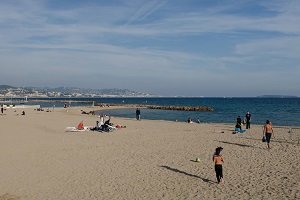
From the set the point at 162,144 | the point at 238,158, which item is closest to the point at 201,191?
the point at 238,158

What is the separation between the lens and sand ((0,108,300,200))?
40.0ft

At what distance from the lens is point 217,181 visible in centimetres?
1345

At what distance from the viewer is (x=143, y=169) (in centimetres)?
1555

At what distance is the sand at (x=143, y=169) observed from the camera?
40.0 ft

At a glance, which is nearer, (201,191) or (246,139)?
(201,191)

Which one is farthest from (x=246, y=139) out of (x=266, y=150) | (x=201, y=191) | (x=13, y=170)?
(x=13, y=170)

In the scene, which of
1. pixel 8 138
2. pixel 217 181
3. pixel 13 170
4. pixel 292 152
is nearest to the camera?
pixel 217 181

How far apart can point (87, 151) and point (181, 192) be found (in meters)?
8.83

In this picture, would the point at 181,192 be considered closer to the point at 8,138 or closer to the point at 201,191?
the point at 201,191

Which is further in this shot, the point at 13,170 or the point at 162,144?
the point at 162,144

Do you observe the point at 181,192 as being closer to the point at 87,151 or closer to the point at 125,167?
the point at 125,167

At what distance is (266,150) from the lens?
20078 millimetres

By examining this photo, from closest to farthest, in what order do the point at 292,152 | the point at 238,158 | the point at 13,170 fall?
→ the point at 13,170 → the point at 238,158 → the point at 292,152

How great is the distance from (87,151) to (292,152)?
1046cm
